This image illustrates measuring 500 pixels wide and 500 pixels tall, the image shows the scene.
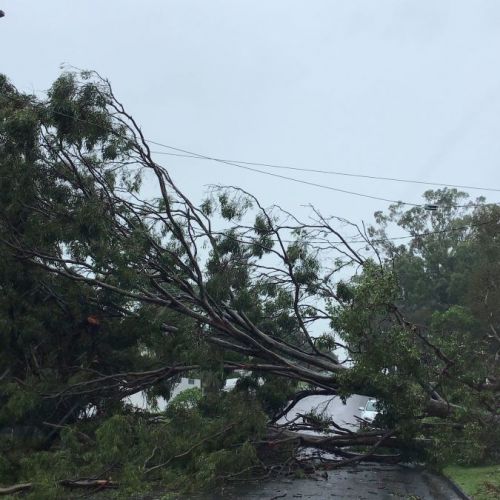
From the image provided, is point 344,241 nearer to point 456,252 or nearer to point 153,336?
point 153,336

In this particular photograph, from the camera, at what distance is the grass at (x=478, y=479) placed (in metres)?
8.81

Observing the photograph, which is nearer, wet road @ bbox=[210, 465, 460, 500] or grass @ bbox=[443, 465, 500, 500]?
grass @ bbox=[443, 465, 500, 500]

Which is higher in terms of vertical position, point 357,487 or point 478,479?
point 357,487

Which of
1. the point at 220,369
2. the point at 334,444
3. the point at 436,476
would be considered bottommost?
the point at 436,476

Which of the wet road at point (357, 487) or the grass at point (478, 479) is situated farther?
the wet road at point (357, 487)

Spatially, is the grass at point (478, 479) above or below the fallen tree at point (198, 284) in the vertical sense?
below

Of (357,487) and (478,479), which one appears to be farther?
(357,487)

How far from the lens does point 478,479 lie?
10086 mm

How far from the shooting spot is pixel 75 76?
36.5 feet

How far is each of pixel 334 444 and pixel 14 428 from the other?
550cm

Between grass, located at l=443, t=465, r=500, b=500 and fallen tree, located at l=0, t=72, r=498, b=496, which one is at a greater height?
fallen tree, located at l=0, t=72, r=498, b=496

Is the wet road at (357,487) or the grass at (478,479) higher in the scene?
the wet road at (357,487)

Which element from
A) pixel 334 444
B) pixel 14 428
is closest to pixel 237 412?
pixel 334 444

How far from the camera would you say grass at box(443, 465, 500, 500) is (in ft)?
28.9
